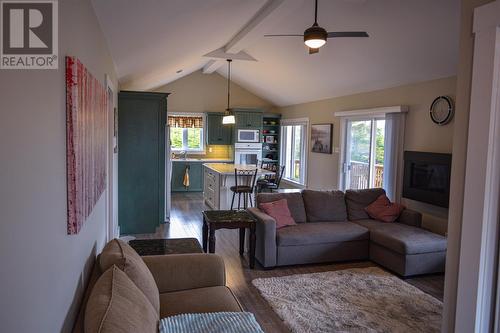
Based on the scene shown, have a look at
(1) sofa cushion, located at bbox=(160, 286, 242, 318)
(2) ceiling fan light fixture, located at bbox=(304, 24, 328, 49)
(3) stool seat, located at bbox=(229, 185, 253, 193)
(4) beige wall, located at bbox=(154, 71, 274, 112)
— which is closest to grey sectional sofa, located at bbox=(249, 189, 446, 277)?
(3) stool seat, located at bbox=(229, 185, 253, 193)

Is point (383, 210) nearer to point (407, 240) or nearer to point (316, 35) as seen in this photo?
point (407, 240)

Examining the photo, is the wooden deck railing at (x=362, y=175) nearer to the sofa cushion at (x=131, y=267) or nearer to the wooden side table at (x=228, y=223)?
the wooden side table at (x=228, y=223)

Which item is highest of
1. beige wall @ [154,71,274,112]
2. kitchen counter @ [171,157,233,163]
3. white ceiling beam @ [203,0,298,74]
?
white ceiling beam @ [203,0,298,74]

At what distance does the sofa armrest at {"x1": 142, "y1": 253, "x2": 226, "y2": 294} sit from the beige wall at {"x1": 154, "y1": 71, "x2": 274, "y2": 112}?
7.78 m

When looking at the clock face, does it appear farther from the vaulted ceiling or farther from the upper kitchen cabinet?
the upper kitchen cabinet

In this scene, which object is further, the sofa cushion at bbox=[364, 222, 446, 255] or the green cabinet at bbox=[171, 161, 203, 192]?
the green cabinet at bbox=[171, 161, 203, 192]

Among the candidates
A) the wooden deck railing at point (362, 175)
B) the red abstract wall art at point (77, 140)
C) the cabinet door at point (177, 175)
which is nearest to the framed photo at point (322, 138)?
the wooden deck railing at point (362, 175)

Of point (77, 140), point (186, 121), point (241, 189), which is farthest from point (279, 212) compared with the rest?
point (186, 121)

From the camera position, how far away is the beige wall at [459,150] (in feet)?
5.91

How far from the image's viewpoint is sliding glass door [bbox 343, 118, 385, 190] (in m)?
6.35

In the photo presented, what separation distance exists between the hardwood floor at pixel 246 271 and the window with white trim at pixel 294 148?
337cm

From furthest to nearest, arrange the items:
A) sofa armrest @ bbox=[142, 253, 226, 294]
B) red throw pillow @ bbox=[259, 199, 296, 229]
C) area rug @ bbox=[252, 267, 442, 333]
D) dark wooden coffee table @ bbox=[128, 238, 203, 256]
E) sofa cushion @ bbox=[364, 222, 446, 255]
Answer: red throw pillow @ bbox=[259, 199, 296, 229] → sofa cushion @ bbox=[364, 222, 446, 255] → dark wooden coffee table @ bbox=[128, 238, 203, 256] → area rug @ bbox=[252, 267, 442, 333] → sofa armrest @ bbox=[142, 253, 226, 294]

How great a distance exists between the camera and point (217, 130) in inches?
404

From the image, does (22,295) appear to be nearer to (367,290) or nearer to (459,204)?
(459,204)
